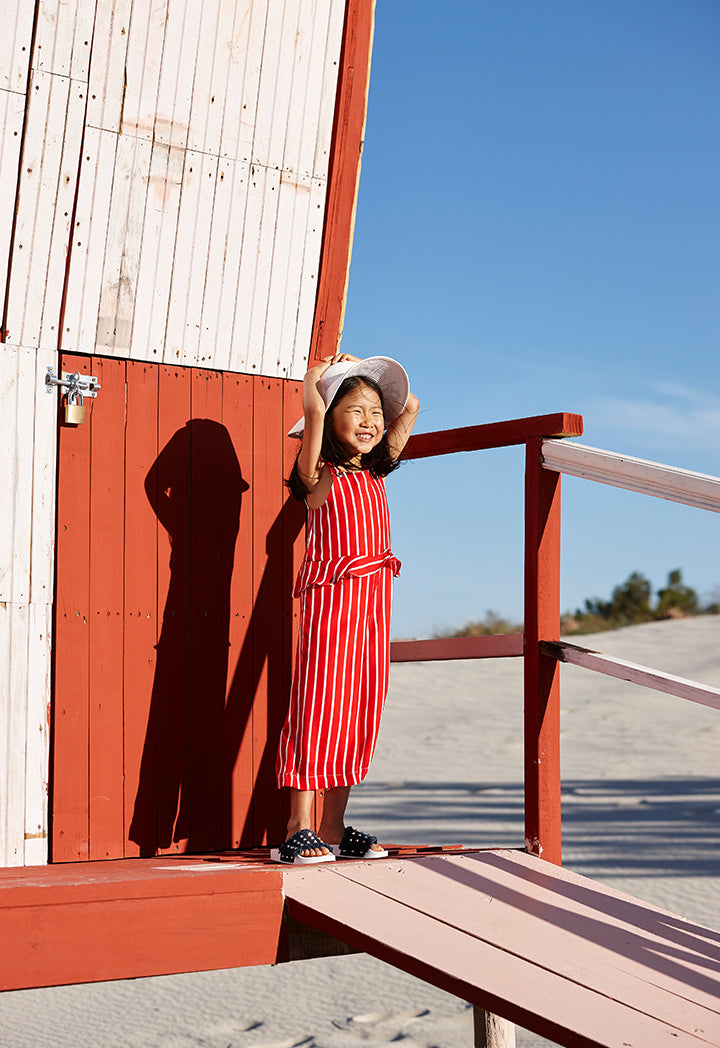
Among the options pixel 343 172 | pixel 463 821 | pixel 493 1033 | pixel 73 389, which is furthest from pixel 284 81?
pixel 463 821

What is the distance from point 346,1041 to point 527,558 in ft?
16.0

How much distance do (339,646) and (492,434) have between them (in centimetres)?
103

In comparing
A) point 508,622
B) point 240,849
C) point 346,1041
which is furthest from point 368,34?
point 508,622

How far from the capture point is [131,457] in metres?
4.76

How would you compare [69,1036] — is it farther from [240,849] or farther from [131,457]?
[131,457]

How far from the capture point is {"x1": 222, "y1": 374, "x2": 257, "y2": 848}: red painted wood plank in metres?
4.89

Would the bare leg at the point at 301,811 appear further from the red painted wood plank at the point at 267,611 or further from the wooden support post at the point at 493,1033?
the wooden support post at the point at 493,1033

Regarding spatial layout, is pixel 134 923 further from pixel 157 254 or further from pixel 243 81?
pixel 243 81

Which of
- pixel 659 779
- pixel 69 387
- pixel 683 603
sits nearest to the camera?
pixel 69 387

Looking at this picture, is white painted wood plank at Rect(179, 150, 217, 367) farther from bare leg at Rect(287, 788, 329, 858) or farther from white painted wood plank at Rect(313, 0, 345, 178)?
bare leg at Rect(287, 788, 329, 858)

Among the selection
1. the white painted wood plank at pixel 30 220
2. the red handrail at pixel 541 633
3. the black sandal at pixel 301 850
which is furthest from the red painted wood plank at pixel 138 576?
the red handrail at pixel 541 633

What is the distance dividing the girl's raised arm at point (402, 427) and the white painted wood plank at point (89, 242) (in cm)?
124

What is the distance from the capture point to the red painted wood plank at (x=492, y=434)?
425 centimetres

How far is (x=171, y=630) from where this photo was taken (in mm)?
4797
